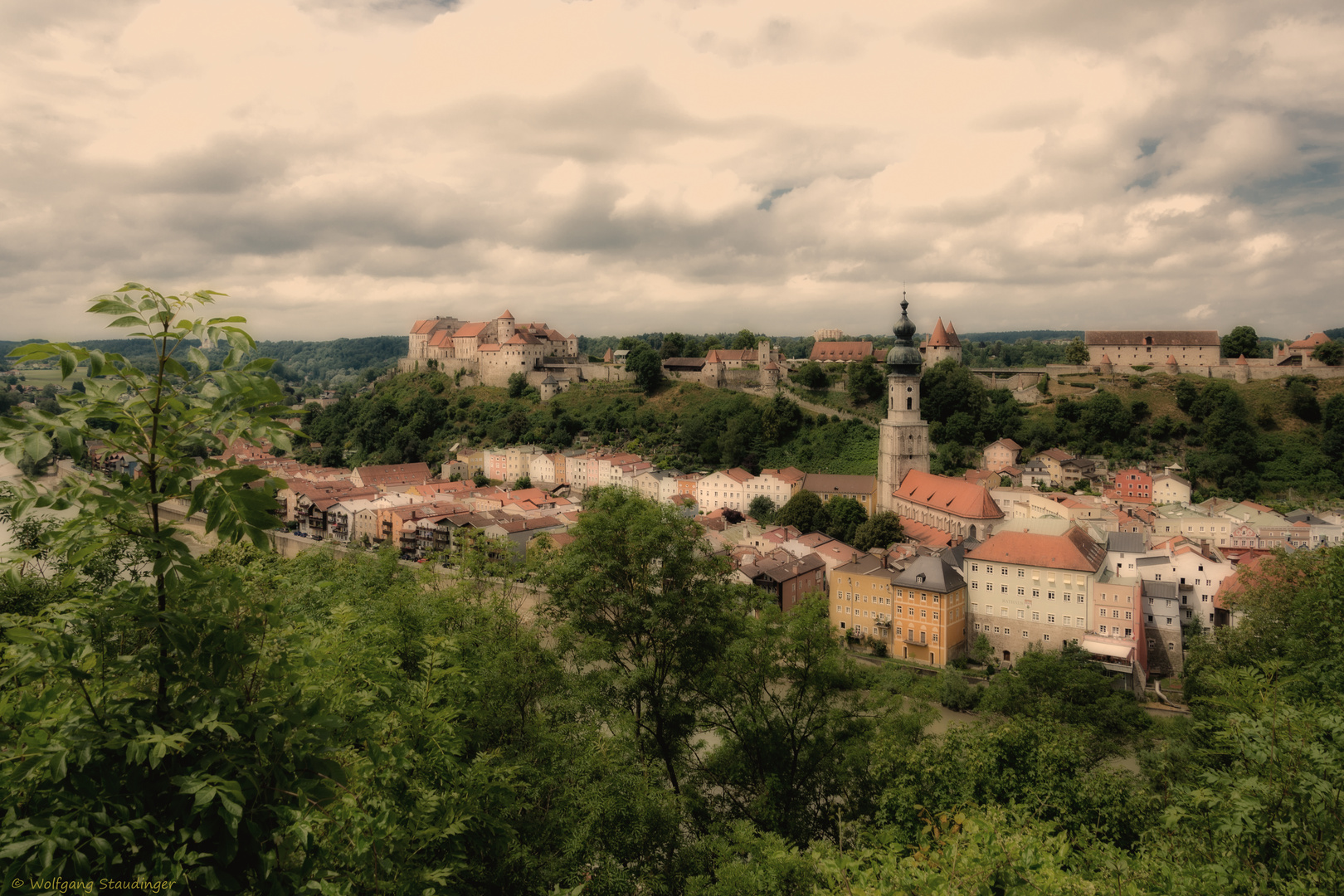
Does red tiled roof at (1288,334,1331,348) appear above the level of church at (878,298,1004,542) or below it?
above

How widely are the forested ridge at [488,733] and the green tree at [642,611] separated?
5cm

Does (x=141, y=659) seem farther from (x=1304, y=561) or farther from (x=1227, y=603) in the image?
(x=1227, y=603)

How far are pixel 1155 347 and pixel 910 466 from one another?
A: 34.0m

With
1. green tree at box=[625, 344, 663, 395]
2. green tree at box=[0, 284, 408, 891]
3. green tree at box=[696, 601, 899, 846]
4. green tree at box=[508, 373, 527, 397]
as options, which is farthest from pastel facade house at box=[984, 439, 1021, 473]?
green tree at box=[0, 284, 408, 891]

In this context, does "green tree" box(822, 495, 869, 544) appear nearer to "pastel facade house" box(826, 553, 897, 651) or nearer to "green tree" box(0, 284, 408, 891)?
"pastel facade house" box(826, 553, 897, 651)

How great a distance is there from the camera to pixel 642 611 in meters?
11.5

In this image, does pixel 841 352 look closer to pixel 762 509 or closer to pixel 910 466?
pixel 910 466

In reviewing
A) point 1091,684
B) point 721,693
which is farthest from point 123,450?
point 1091,684

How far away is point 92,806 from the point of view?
8.42ft

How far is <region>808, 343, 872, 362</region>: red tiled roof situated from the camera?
8512 cm

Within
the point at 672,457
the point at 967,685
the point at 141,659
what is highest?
the point at 141,659

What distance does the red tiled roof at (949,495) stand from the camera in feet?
140

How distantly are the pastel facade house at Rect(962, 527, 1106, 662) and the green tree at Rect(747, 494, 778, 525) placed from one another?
19.2m

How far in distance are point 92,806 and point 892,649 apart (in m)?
34.6
